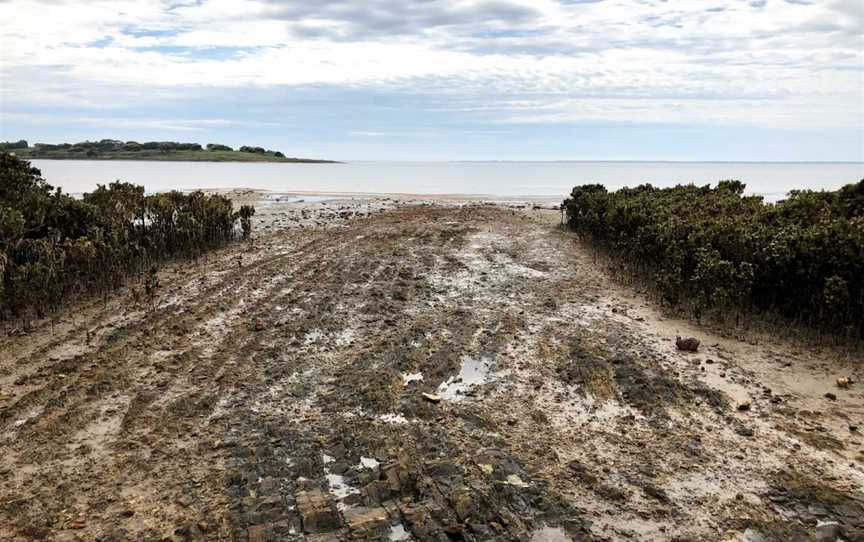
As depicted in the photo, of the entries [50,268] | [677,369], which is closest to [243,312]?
[50,268]

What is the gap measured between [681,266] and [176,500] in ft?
30.1

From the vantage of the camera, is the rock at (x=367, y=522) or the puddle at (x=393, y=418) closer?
the rock at (x=367, y=522)

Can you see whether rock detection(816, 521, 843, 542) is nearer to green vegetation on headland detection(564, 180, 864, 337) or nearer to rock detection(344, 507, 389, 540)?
rock detection(344, 507, 389, 540)

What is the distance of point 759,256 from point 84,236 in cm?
1174

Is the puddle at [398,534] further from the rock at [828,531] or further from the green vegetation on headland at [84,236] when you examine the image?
the green vegetation on headland at [84,236]

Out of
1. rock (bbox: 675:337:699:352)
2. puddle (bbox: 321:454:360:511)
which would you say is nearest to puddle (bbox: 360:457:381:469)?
puddle (bbox: 321:454:360:511)

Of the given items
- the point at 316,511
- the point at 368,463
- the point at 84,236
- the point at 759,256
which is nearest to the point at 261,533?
the point at 316,511

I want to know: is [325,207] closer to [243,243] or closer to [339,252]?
[243,243]

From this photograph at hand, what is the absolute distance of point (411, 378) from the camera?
7.10 meters

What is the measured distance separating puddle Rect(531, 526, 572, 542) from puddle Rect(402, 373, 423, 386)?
9.57ft

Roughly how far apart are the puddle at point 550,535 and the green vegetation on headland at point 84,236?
8.04 m

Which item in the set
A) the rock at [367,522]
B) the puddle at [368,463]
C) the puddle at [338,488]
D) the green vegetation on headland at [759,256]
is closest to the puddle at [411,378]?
the puddle at [368,463]

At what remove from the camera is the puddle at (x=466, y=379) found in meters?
6.71

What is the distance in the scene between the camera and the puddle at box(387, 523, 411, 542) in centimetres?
405
